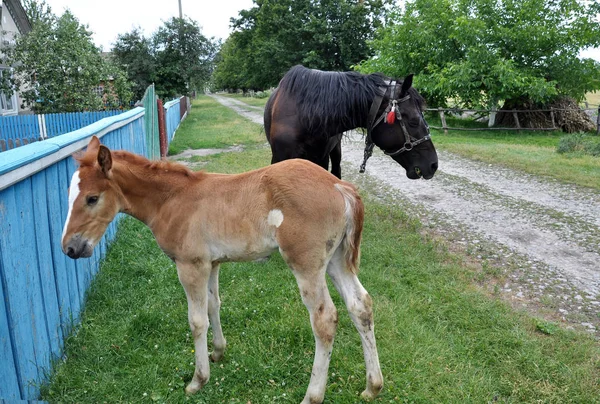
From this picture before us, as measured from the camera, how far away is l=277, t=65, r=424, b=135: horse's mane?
185 inches

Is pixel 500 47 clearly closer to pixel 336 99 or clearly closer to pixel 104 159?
pixel 336 99

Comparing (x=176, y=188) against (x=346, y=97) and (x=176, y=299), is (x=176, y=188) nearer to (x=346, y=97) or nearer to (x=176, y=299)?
(x=176, y=299)

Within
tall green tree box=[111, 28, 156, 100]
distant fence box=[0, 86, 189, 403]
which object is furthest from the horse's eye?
tall green tree box=[111, 28, 156, 100]

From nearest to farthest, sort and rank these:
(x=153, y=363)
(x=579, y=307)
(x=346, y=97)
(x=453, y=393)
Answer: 1. (x=453, y=393)
2. (x=153, y=363)
3. (x=579, y=307)
4. (x=346, y=97)

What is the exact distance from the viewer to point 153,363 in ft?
10.0

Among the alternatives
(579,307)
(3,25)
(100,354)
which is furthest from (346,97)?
(3,25)

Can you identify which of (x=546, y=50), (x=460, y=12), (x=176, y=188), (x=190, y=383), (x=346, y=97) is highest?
(x=460, y=12)

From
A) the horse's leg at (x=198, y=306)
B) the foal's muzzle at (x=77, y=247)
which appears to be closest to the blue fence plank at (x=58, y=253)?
the foal's muzzle at (x=77, y=247)

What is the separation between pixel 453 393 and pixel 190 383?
1693mm

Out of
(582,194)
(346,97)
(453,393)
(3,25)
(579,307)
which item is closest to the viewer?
(453,393)

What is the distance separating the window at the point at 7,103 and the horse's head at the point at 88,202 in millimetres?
13834

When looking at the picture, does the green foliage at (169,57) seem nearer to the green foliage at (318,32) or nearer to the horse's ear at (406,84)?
the green foliage at (318,32)

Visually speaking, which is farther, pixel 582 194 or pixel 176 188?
pixel 582 194

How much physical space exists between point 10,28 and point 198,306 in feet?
58.0
